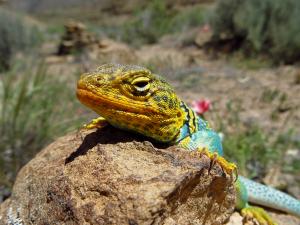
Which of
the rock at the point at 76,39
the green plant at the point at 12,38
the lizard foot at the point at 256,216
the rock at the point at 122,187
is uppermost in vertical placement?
the rock at the point at 122,187

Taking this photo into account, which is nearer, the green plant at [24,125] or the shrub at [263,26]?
the green plant at [24,125]

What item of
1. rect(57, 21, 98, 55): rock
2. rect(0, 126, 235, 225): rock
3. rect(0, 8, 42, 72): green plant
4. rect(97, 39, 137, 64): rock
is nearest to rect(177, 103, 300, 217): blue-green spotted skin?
rect(0, 126, 235, 225): rock

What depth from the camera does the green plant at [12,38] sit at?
13.3m

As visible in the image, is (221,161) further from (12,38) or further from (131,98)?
(12,38)

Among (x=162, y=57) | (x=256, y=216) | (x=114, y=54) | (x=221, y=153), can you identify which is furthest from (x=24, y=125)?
(x=162, y=57)

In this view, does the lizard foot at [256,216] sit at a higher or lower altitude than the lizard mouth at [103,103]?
lower

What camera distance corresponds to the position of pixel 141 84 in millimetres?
2385

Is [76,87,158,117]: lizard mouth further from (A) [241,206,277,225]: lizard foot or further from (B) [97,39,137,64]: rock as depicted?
(B) [97,39,137,64]: rock

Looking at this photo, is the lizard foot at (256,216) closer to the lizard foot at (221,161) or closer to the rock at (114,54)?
the lizard foot at (221,161)

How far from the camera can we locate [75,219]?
2178 mm

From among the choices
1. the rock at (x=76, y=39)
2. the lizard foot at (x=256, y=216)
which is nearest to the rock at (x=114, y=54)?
the rock at (x=76, y=39)

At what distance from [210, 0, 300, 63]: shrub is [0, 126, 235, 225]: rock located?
8.13m

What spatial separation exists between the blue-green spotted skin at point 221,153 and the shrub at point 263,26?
7.05 metres

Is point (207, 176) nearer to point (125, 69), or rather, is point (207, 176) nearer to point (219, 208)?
point (219, 208)
